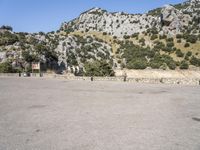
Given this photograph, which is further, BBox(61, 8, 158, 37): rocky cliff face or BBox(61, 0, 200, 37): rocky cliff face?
BBox(61, 8, 158, 37): rocky cliff face

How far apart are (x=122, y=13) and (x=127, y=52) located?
27667 millimetres

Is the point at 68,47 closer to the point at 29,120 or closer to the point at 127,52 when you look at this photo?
the point at 127,52

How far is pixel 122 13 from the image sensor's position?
113 m

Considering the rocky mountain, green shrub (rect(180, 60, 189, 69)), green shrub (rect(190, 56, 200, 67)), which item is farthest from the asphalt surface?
green shrub (rect(190, 56, 200, 67))

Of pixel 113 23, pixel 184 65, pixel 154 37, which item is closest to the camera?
pixel 184 65

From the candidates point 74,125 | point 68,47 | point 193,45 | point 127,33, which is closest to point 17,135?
point 74,125

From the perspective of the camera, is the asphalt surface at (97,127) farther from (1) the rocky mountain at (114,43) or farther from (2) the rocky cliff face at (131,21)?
(2) the rocky cliff face at (131,21)

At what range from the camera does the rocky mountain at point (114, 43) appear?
A: 70062 millimetres

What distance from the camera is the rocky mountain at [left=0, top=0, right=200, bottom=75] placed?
70.1m

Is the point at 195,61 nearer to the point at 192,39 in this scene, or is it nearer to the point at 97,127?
the point at 192,39

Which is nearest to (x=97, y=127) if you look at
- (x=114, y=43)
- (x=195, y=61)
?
(x=195, y=61)

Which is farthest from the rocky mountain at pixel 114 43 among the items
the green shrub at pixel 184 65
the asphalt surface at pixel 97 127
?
the asphalt surface at pixel 97 127

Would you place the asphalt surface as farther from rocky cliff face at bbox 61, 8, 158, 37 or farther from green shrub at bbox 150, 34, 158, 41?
rocky cliff face at bbox 61, 8, 158, 37

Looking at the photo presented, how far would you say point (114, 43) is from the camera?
9906 centimetres
